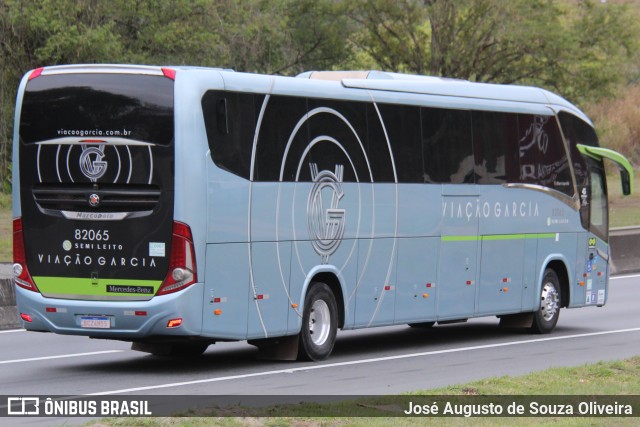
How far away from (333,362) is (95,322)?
3.07m

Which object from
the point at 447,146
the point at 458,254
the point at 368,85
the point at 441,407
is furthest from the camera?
the point at 458,254

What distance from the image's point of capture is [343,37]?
39.9 metres

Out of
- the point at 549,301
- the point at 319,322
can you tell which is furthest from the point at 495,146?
the point at 319,322

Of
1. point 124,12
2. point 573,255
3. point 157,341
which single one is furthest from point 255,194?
point 124,12

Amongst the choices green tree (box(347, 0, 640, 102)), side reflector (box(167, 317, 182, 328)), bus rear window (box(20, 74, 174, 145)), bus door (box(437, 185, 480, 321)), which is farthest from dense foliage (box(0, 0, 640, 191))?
side reflector (box(167, 317, 182, 328))

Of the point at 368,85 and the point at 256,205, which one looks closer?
the point at 256,205

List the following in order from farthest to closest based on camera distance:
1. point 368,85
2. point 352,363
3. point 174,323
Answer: point 368,85 < point 352,363 < point 174,323

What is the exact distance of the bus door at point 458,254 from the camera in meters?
17.2

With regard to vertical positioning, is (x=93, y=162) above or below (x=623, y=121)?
below

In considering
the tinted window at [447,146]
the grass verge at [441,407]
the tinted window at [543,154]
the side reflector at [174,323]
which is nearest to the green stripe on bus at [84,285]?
the side reflector at [174,323]

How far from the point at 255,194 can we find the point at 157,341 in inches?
75.0

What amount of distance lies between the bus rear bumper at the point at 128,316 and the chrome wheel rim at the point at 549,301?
25.0ft

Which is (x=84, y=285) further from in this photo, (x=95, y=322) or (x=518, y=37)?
(x=518, y=37)

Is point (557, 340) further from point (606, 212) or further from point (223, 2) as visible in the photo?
point (223, 2)
